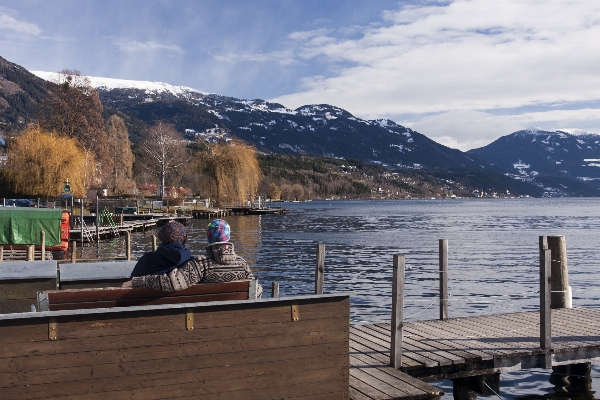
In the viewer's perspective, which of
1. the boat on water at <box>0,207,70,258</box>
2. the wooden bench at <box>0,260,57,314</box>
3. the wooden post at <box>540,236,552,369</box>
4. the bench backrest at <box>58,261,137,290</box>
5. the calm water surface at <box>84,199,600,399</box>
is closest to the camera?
the wooden post at <box>540,236,552,369</box>

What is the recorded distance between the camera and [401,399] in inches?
298

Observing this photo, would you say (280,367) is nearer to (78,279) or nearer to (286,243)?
(78,279)

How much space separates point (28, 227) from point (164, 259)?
83.4 feet

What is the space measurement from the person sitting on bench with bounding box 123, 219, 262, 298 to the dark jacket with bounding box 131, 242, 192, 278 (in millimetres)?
104

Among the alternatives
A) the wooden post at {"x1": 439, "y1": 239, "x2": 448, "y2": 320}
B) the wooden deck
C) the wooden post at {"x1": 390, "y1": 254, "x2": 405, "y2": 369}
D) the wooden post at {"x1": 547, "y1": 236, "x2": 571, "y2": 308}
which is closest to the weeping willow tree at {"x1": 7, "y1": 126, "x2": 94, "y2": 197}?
the wooden post at {"x1": 439, "y1": 239, "x2": 448, "y2": 320}

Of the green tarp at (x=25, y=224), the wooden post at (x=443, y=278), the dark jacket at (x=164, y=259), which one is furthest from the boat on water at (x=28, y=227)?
the dark jacket at (x=164, y=259)

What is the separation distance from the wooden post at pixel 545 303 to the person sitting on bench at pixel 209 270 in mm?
5133

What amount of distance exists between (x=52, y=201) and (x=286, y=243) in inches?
933

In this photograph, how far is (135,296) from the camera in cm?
662

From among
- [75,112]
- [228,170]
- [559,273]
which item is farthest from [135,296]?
[228,170]

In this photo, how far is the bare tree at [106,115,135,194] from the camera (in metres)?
97.8

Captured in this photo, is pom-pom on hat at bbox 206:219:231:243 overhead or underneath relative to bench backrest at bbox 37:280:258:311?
overhead

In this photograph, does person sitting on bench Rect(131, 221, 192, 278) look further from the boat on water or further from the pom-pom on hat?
the boat on water

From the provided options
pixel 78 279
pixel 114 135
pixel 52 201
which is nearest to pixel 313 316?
pixel 78 279
